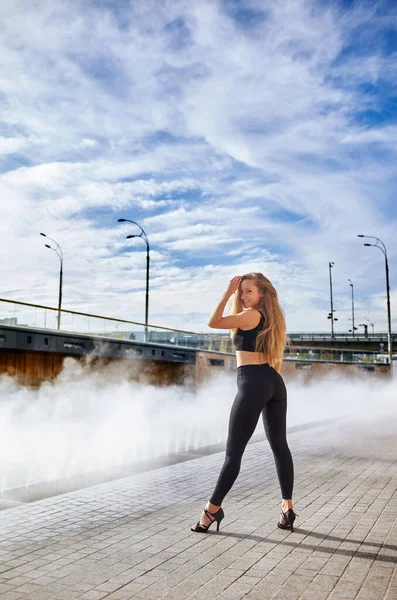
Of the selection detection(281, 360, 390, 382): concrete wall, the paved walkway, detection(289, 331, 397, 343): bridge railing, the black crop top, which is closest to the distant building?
the paved walkway

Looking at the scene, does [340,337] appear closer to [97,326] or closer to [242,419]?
[97,326]

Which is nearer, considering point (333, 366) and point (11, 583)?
point (11, 583)

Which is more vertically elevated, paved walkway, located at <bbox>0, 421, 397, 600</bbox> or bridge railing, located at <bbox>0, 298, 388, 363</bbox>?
bridge railing, located at <bbox>0, 298, 388, 363</bbox>

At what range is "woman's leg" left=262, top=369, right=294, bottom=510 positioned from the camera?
571cm

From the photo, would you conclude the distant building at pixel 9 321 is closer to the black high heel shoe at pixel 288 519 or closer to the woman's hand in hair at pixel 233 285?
the woman's hand in hair at pixel 233 285

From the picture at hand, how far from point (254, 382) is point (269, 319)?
1.92ft

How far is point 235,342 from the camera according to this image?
5.75m

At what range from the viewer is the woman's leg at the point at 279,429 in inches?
225

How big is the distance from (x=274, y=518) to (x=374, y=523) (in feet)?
3.11

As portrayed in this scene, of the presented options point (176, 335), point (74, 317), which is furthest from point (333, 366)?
point (74, 317)

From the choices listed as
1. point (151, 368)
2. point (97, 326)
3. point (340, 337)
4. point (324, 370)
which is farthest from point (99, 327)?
point (340, 337)

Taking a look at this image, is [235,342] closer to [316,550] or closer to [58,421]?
[316,550]

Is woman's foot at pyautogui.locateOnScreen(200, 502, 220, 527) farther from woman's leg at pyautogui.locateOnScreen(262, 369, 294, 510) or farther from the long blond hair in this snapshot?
the long blond hair

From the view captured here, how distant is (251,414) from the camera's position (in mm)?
5543
